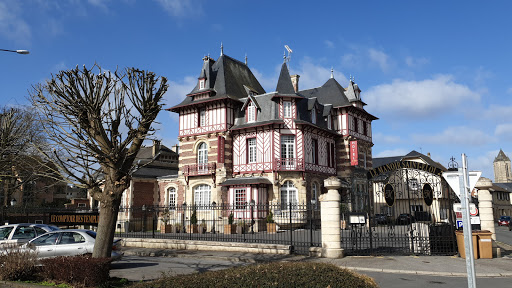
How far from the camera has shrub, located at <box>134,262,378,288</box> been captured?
590 cm

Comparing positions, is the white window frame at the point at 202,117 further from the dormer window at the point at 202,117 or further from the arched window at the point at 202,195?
the arched window at the point at 202,195

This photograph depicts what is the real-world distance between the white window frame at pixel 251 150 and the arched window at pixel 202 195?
4.00 meters

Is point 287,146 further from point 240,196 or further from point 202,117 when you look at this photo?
point 202,117

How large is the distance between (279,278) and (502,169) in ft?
460

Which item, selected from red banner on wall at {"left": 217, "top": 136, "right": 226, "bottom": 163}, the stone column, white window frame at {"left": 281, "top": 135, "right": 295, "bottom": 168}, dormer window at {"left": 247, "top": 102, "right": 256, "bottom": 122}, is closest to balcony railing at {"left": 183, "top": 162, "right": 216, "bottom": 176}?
red banner on wall at {"left": 217, "top": 136, "right": 226, "bottom": 163}

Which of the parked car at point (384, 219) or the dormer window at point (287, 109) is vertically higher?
the dormer window at point (287, 109)

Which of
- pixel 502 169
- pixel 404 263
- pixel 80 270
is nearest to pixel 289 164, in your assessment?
pixel 404 263

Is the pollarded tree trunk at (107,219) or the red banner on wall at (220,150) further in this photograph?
the red banner on wall at (220,150)

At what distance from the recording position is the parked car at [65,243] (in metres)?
11.5

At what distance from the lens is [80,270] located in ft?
26.8

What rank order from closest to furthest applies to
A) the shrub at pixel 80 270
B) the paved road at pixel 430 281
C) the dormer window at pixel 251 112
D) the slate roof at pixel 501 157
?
the shrub at pixel 80 270, the paved road at pixel 430 281, the dormer window at pixel 251 112, the slate roof at pixel 501 157

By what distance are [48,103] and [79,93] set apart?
88cm

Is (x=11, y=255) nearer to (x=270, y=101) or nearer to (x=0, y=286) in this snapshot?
(x=0, y=286)

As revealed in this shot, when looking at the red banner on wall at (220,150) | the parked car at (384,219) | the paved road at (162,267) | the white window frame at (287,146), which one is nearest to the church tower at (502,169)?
the parked car at (384,219)
